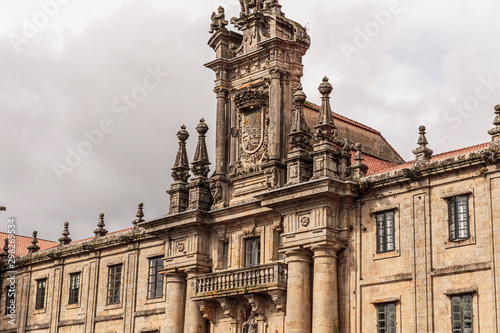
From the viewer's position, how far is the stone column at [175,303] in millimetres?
37656

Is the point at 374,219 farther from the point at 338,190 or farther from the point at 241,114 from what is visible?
the point at 241,114

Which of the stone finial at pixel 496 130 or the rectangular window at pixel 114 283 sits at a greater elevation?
the stone finial at pixel 496 130

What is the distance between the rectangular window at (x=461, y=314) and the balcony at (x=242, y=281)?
6976 millimetres

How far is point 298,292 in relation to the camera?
32438 mm

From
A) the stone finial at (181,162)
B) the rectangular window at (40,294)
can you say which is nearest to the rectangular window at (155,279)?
the stone finial at (181,162)

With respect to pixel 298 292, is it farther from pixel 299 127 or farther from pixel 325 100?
pixel 325 100

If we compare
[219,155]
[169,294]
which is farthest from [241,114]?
[169,294]

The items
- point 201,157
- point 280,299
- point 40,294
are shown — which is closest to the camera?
point 280,299

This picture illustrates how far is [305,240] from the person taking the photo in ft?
107

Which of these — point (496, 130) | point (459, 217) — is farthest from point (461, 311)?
point (496, 130)

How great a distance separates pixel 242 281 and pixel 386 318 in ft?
21.0

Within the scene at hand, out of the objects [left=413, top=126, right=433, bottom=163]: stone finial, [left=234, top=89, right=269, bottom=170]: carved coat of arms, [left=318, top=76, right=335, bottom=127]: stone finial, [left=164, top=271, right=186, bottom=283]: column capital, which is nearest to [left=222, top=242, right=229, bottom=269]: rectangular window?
[left=164, top=271, right=186, bottom=283]: column capital

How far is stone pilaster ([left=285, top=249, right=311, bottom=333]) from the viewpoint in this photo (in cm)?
3216

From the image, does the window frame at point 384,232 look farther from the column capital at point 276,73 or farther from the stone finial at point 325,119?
the column capital at point 276,73
